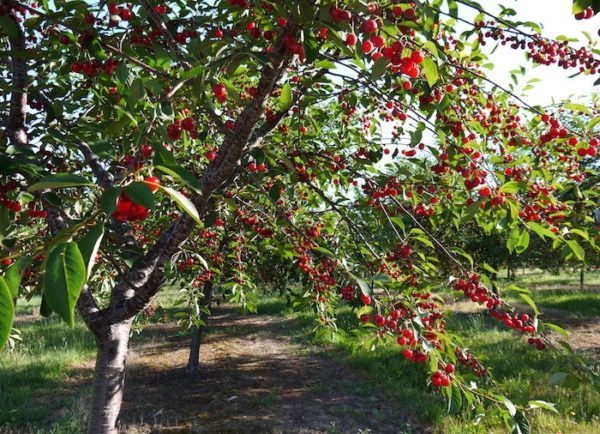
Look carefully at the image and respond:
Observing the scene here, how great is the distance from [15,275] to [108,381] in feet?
7.40

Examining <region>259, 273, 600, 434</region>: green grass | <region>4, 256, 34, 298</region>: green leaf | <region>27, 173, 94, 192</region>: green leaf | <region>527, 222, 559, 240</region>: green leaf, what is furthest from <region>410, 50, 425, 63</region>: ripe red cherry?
<region>259, 273, 600, 434</region>: green grass

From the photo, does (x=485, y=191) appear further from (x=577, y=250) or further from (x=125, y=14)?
(x=125, y=14)

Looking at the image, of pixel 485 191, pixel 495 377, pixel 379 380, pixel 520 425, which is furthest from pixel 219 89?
pixel 379 380

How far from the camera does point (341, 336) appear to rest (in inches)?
134

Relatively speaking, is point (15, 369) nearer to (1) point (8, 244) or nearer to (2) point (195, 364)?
(2) point (195, 364)

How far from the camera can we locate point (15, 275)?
2.51 feet

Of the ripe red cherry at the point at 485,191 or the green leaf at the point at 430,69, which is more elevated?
the green leaf at the point at 430,69

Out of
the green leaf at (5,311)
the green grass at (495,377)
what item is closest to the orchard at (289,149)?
the green leaf at (5,311)

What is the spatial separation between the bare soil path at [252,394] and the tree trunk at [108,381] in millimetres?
3561

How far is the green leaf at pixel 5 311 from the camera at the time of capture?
2.28ft

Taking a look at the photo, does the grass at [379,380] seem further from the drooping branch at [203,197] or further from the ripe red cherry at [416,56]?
the ripe red cherry at [416,56]

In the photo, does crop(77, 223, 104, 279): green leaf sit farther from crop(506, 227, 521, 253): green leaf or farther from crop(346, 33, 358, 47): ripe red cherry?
crop(506, 227, 521, 253): green leaf

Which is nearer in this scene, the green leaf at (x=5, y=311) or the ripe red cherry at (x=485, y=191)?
the green leaf at (x=5, y=311)

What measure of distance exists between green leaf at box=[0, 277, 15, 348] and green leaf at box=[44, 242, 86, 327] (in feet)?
0.18
